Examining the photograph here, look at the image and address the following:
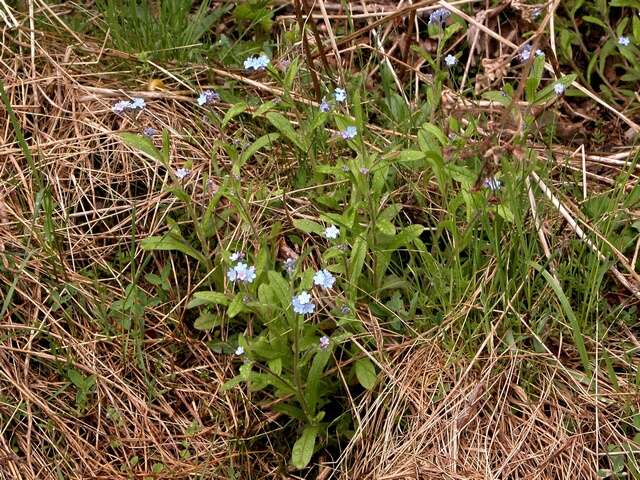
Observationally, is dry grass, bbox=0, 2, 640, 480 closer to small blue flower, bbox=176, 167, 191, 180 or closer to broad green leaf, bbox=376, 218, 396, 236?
small blue flower, bbox=176, 167, 191, 180

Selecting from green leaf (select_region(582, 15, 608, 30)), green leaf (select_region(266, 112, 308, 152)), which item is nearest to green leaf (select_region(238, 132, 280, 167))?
green leaf (select_region(266, 112, 308, 152))

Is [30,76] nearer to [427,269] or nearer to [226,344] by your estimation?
[226,344]

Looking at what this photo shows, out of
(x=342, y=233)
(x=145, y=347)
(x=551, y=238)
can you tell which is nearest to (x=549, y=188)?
(x=551, y=238)

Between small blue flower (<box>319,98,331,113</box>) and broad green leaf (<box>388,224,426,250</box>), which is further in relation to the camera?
small blue flower (<box>319,98,331,113</box>)

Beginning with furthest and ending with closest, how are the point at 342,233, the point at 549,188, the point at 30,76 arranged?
the point at 30,76
the point at 549,188
the point at 342,233

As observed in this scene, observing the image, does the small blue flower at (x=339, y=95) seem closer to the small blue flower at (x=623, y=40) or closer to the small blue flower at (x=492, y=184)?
the small blue flower at (x=492, y=184)

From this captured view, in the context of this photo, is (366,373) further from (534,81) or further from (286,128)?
(534,81)
